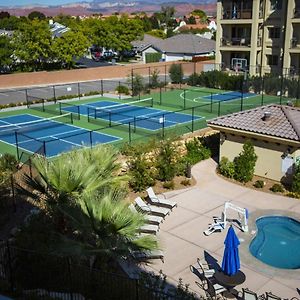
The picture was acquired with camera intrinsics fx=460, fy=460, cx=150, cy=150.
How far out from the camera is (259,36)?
179 ft

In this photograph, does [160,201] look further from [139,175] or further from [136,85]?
[136,85]

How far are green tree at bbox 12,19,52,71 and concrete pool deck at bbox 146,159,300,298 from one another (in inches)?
1667

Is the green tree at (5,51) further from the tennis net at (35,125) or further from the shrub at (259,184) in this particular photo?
the shrub at (259,184)

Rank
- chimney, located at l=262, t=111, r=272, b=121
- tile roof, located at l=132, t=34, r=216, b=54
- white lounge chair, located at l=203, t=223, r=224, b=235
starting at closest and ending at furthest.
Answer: white lounge chair, located at l=203, t=223, r=224, b=235 < chimney, located at l=262, t=111, r=272, b=121 < tile roof, located at l=132, t=34, r=216, b=54

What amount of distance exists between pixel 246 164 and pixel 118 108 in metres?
19.5

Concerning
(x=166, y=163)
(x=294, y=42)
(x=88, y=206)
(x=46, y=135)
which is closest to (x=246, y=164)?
(x=166, y=163)

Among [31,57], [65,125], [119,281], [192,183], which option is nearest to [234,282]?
[119,281]

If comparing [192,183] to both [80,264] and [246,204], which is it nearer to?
[246,204]

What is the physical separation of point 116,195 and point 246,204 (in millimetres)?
8364

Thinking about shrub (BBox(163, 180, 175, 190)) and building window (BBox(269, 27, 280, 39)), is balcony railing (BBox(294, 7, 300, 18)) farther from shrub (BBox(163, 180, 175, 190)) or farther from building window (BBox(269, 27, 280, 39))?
shrub (BBox(163, 180, 175, 190))

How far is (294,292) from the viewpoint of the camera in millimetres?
13297

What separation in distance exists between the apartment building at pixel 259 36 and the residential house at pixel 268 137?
28395 mm

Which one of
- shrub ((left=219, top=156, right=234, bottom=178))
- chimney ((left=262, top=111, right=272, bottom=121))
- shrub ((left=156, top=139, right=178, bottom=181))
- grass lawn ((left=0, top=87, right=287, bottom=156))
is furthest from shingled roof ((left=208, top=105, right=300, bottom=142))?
grass lawn ((left=0, top=87, right=287, bottom=156))

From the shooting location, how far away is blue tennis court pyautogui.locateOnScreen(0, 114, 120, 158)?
28275 millimetres
